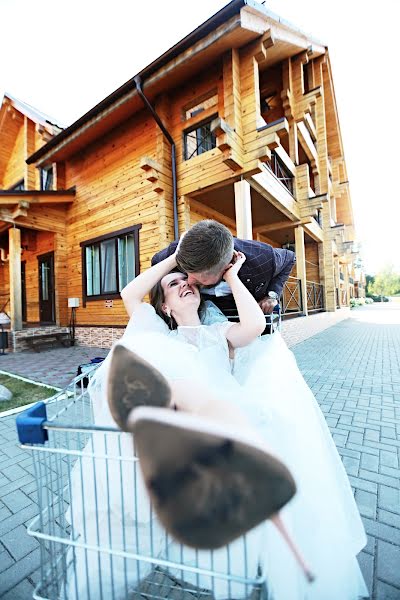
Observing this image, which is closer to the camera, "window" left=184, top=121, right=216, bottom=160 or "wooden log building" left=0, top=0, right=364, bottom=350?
"wooden log building" left=0, top=0, right=364, bottom=350

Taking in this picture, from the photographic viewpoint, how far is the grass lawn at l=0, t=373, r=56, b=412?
11.2ft

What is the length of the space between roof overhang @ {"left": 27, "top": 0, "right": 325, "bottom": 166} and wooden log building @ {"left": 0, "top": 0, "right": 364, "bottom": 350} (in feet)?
0.08

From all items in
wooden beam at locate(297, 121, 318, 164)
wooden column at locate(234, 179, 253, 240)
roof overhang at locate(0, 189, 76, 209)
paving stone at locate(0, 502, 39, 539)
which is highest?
wooden beam at locate(297, 121, 318, 164)

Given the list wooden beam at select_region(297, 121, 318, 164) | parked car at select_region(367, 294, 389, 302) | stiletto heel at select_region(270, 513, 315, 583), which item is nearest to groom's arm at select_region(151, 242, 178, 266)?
stiletto heel at select_region(270, 513, 315, 583)

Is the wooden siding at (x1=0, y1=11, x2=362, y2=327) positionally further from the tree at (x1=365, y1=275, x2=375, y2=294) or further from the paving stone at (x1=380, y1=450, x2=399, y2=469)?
the tree at (x1=365, y1=275, x2=375, y2=294)

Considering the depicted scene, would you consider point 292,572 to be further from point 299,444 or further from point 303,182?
point 303,182

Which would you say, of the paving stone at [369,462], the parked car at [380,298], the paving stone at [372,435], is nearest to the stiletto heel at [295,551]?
the paving stone at [369,462]

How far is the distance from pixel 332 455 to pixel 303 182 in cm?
854

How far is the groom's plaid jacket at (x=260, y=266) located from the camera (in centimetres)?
161

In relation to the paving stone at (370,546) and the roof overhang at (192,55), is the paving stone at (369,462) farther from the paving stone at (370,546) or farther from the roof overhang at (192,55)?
the roof overhang at (192,55)

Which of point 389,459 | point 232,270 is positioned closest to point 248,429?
point 232,270

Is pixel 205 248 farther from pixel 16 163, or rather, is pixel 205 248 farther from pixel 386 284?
pixel 386 284

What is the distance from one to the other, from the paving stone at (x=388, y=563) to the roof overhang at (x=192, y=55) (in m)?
6.74

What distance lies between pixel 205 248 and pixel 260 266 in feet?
1.77
